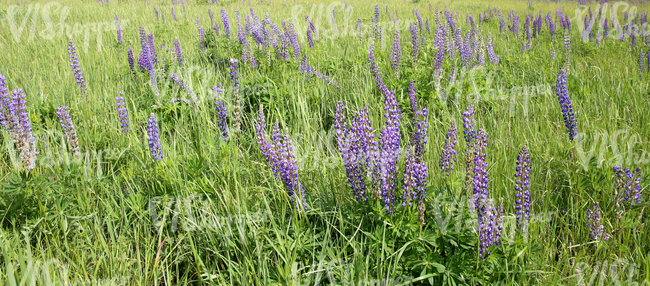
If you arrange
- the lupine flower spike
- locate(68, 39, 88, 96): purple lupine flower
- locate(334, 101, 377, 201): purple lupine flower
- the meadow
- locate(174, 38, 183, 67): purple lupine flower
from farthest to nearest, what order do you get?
locate(174, 38, 183, 67): purple lupine flower → locate(68, 39, 88, 96): purple lupine flower → the lupine flower spike → locate(334, 101, 377, 201): purple lupine flower → the meadow

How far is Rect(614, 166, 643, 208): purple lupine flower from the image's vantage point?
1.87 metres

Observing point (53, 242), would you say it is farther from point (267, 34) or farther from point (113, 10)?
point (113, 10)

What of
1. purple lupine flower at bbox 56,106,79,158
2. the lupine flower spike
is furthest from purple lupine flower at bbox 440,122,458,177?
the lupine flower spike

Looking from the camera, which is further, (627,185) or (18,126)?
(18,126)

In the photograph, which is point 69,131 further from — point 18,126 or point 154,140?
point 154,140

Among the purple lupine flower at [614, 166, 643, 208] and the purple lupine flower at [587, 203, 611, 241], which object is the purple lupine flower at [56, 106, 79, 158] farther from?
the purple lupine flower at [614, 166, 643, 208]

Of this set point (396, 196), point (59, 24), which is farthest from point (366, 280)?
point (59, 24)

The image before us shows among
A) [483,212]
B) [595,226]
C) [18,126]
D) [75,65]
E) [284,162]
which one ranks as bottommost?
[595,226]

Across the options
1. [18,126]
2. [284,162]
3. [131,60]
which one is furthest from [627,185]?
[131,60]

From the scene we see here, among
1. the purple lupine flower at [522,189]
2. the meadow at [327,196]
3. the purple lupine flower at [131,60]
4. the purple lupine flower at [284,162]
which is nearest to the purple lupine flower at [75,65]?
the meadow at [327,196]

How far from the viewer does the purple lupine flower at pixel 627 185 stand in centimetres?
187

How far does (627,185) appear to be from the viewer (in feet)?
6.23

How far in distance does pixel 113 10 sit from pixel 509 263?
981 centimetres

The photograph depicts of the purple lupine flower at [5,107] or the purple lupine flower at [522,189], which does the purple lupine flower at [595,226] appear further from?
the purple lupine flower at [5,107]
